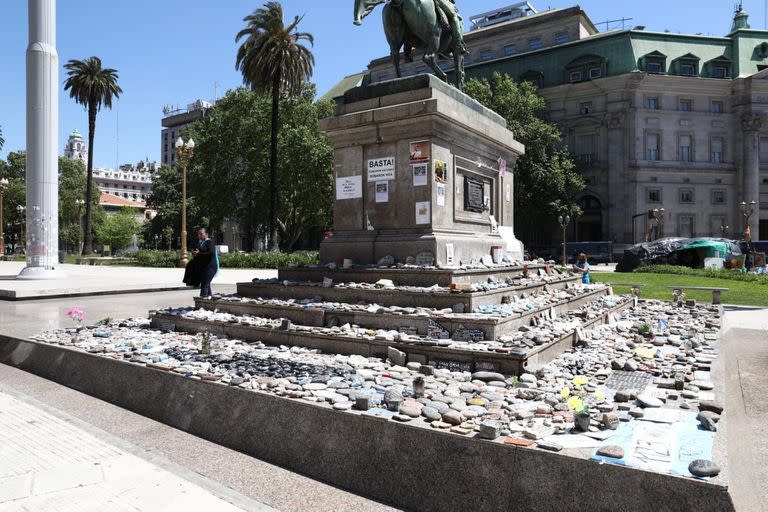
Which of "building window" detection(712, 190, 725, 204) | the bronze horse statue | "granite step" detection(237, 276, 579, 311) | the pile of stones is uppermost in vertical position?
"building window" detection(712, 190, 725, 204)

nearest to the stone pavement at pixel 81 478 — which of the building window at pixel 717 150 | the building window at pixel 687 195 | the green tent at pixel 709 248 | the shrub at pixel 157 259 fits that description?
the shrub at pixel 157 259

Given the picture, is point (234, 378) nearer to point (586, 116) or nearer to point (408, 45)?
point (408, 45)

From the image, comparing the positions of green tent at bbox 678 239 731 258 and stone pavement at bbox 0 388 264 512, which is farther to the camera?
green tent at bbox 678 239 731 258

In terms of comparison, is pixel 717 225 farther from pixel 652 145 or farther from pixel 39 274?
pixel 39 274

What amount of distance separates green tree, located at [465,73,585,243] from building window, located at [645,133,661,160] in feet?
27.9

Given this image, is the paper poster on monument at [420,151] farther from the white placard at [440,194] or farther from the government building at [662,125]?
the government building at [662,125]

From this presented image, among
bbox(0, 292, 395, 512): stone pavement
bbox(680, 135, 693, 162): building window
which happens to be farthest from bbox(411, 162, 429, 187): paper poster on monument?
bbox(680, 135, 693, 162): building window

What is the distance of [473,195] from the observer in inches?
419

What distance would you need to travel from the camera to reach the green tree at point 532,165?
5094 cm

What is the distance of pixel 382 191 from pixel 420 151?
105 cm

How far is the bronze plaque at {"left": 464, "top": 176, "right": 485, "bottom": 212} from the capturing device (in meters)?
10.4

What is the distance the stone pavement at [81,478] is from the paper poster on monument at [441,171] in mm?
6558

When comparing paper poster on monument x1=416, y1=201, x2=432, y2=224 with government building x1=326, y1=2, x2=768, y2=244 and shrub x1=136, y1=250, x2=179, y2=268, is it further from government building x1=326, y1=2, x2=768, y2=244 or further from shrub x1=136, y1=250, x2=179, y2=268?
government building x1=326, y1=2, x2=768, y2=244

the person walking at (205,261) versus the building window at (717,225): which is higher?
the building window at (717,225)
